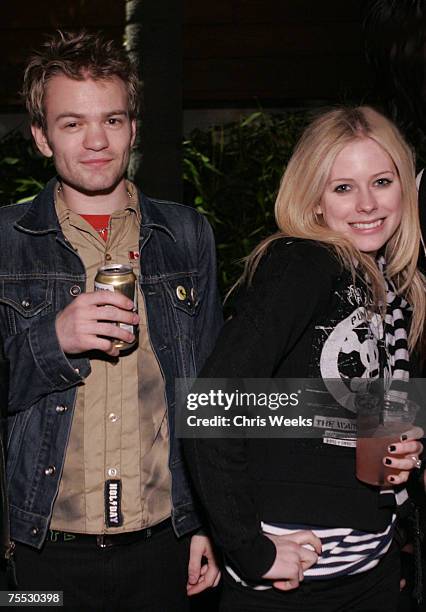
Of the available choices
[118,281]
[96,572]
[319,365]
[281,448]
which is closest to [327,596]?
[281,448]

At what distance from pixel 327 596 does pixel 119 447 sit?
2.34 ft

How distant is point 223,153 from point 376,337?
272 centimetres

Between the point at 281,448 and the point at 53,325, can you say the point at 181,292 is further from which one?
the point at 281,448

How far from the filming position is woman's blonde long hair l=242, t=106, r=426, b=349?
2.35 m

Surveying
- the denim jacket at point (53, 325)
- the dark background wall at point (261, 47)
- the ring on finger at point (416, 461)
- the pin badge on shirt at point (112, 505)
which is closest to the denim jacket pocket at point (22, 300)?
the denim jacket at point (53, 325)

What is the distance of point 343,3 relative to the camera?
255 inches

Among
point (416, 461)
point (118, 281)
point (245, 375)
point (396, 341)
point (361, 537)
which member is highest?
point (118, 281)

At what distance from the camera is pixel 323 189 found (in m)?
2.40

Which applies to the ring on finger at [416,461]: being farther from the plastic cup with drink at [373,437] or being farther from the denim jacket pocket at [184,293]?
the denim jacket pocket at [184,293]

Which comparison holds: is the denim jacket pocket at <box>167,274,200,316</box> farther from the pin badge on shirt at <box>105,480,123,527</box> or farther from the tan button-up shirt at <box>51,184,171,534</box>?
the pin badge on shirt at <box>105,480,123,527</box>

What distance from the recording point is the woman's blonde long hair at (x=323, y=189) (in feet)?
7.70

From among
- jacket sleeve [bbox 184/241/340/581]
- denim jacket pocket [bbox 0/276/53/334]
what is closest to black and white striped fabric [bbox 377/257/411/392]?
jacket sleeve [bbox 184/241/340/581]

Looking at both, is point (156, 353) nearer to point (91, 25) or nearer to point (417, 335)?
point (417, 335)

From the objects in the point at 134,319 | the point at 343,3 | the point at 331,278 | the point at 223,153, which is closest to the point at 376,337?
the point at 331,278
